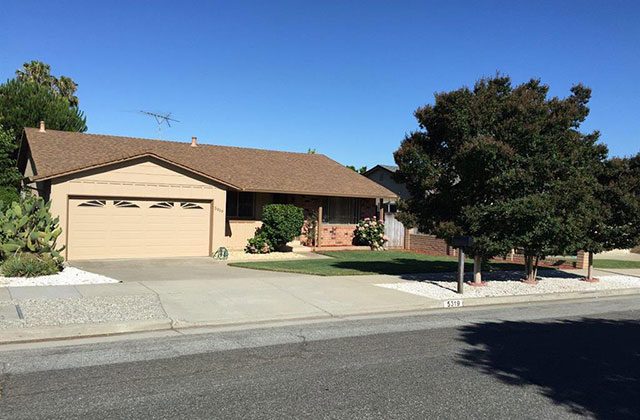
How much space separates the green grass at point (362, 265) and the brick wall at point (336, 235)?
4.77 ft

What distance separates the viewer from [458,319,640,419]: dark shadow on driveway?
5.74 metres

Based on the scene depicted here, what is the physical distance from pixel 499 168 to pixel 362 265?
6.58 metres

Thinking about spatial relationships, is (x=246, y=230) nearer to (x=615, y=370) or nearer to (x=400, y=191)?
(x=400, y=191)

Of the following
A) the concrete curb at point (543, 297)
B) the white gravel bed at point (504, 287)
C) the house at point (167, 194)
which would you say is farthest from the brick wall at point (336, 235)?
the concrete curb at point (543, 297)

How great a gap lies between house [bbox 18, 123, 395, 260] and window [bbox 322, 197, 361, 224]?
44mm

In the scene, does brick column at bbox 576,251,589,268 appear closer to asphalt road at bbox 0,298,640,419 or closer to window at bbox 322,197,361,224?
window at bbox 322,197,361,224

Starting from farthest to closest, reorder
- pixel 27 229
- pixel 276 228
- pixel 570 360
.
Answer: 1. pixel 276 228
2. pixel 27 229
3. pixel 570 360

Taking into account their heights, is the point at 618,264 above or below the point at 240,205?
below

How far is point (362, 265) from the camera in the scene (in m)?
17.9

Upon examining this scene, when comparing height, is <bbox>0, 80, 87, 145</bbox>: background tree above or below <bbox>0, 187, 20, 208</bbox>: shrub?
above

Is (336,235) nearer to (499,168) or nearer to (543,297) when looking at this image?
(543,297)

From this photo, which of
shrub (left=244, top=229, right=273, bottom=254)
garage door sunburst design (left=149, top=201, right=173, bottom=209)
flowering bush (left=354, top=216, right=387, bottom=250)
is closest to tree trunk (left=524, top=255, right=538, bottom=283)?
shrub (left=244, top=229, right=273, bottom=254)

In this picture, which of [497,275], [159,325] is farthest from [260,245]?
[159,325]

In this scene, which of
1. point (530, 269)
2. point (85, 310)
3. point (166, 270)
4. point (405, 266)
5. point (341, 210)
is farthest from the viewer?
point (341, 210)
